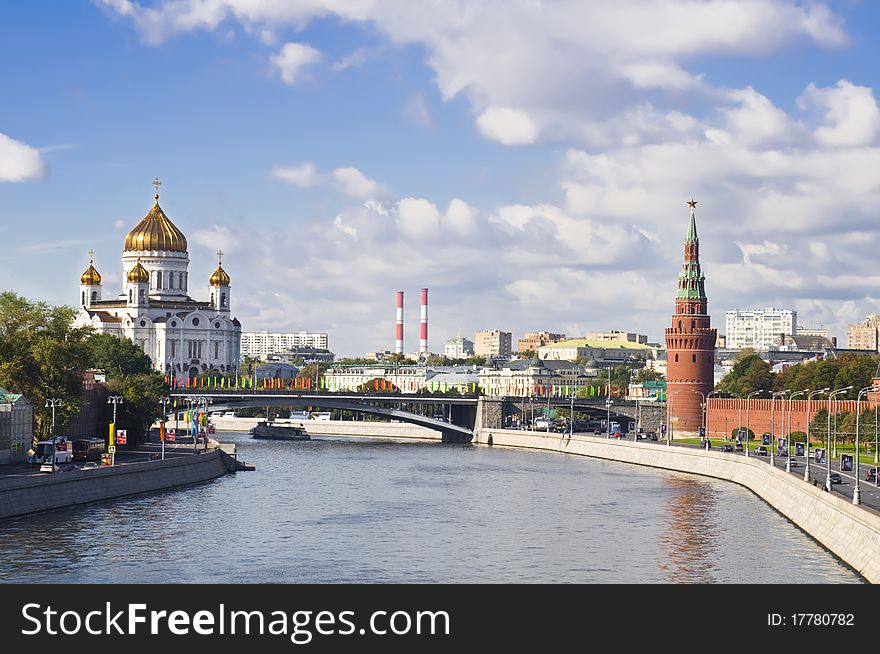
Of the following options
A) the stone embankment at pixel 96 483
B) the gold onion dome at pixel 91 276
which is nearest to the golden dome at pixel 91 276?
the gold onion dome at pixel 91 276

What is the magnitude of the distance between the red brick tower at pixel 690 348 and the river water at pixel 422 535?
41.9 m

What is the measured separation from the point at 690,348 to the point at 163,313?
7808 centimetres

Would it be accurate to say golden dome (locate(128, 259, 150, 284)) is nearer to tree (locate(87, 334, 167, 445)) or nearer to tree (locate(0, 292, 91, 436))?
tree (locate(87, 334, 167, 445))

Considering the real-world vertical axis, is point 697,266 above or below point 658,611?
above

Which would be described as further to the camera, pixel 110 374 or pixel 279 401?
pixel 279 401

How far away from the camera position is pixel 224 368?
190 meters

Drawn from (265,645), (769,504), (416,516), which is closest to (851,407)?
(769,504)

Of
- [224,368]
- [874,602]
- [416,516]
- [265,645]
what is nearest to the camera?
[265,645]

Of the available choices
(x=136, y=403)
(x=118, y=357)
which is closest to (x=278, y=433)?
(x=118, y=357)

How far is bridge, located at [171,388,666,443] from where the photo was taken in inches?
5340

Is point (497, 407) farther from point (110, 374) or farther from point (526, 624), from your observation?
point (526, 624)

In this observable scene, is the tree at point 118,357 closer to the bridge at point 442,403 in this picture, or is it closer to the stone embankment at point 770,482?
the bridge at point 442,403

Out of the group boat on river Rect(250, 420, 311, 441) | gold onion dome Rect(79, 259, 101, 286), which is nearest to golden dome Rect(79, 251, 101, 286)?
gold onion dome Rect(79, 259, 101, 286)

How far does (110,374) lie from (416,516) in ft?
206
